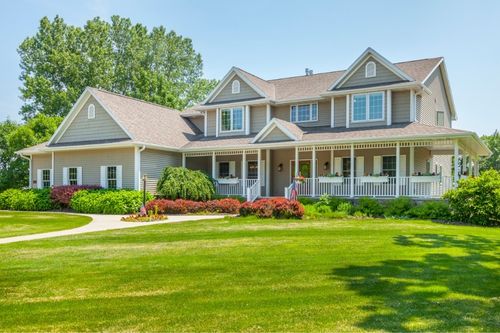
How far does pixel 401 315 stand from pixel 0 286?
5.97m

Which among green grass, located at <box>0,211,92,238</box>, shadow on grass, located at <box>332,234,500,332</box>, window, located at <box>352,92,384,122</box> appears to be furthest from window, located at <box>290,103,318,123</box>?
shadow on grass, located at <box>332,234,500,332</box>

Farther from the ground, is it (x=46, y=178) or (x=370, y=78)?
(x=370, y=78)

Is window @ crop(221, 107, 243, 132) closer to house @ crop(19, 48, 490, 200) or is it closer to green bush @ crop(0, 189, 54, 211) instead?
house @ crop(19, 48, 490, 200)

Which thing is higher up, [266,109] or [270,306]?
[266,109]

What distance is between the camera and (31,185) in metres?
28.4

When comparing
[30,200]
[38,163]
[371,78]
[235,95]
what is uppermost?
[371,78]

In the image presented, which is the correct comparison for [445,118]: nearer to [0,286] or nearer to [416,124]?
[416,124]

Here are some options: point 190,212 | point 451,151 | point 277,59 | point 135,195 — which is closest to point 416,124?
point 451,151

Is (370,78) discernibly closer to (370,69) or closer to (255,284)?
(370,69)

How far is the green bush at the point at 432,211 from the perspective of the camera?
16.9 m

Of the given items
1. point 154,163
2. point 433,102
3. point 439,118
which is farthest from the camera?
point 439,118

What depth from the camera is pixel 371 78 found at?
22.7 meters

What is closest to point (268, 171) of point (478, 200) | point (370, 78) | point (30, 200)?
point (370, 78)

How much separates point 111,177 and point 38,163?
7.03 metres
